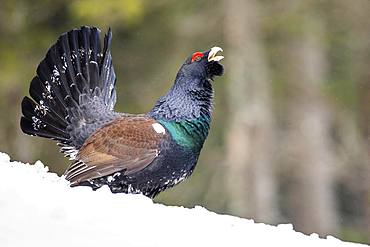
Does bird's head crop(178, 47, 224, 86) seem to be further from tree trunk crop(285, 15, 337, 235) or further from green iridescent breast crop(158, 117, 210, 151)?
tree trunk crop(285, 15, 337, 235)

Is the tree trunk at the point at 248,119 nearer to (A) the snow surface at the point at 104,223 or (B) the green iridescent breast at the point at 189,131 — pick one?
(B) the green iridescent breast at the point at 189,131

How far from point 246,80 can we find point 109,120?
11.3 meters

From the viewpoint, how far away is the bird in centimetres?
766

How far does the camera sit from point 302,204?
2312cm

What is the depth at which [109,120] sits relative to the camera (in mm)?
8453

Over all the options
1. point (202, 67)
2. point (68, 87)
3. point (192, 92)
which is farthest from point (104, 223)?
point (68, 87)

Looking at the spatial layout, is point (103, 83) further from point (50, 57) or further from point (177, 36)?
point (177, 36)

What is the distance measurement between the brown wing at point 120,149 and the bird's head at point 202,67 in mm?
517

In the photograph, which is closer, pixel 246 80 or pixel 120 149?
pixel 120 149

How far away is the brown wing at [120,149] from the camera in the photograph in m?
7.67

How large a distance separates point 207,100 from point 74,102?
1219mm

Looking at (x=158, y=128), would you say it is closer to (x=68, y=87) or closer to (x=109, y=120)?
(x=109, y=120)

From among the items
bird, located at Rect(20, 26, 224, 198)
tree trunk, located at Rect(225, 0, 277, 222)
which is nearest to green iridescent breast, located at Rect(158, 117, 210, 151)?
bird, located at Rect(20, 26, 224, 198)

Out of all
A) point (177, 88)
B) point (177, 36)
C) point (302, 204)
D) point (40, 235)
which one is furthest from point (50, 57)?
point (302, 204)
